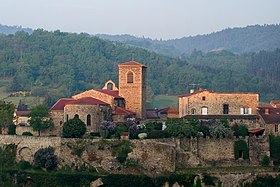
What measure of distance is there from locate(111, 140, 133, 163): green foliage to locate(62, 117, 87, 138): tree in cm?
318

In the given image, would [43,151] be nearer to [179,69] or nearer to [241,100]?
[241,100]

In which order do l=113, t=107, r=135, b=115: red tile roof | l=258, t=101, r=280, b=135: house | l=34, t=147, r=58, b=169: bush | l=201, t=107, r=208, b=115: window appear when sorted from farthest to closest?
l=201, t=107, r=208, b=115: window → l=113, t=107, r=135, b=115: red tile roof → l=258, t=101, r=280, b=135: house → l=34, t=147, r=58, b=169: bush

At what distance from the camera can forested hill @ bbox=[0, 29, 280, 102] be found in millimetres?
124562

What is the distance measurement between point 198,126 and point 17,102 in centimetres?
A: 4880

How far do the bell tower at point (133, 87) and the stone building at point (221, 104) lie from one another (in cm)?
486

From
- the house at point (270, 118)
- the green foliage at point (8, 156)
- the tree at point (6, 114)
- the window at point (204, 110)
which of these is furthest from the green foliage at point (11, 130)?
the house at point (270, 118)

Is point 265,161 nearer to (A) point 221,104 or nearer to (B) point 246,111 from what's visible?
(B) point 246,111

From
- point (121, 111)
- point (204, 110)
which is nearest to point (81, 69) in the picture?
point (121, 111)

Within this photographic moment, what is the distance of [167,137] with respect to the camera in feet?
178

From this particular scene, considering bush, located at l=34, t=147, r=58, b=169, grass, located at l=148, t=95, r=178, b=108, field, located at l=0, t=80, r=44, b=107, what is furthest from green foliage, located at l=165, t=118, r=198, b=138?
grass, located at l=148, t=95, r=178, b=108

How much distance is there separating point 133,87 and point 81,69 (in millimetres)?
72710

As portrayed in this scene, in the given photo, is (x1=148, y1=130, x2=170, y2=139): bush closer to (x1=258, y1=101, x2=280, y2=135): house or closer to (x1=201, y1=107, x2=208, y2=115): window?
(x1=258, y1=101, x2=280, y2=135): house

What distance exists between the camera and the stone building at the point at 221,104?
62.2 meters

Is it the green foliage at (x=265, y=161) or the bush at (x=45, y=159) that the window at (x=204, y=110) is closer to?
the green foliage at (x=265, y=161)
